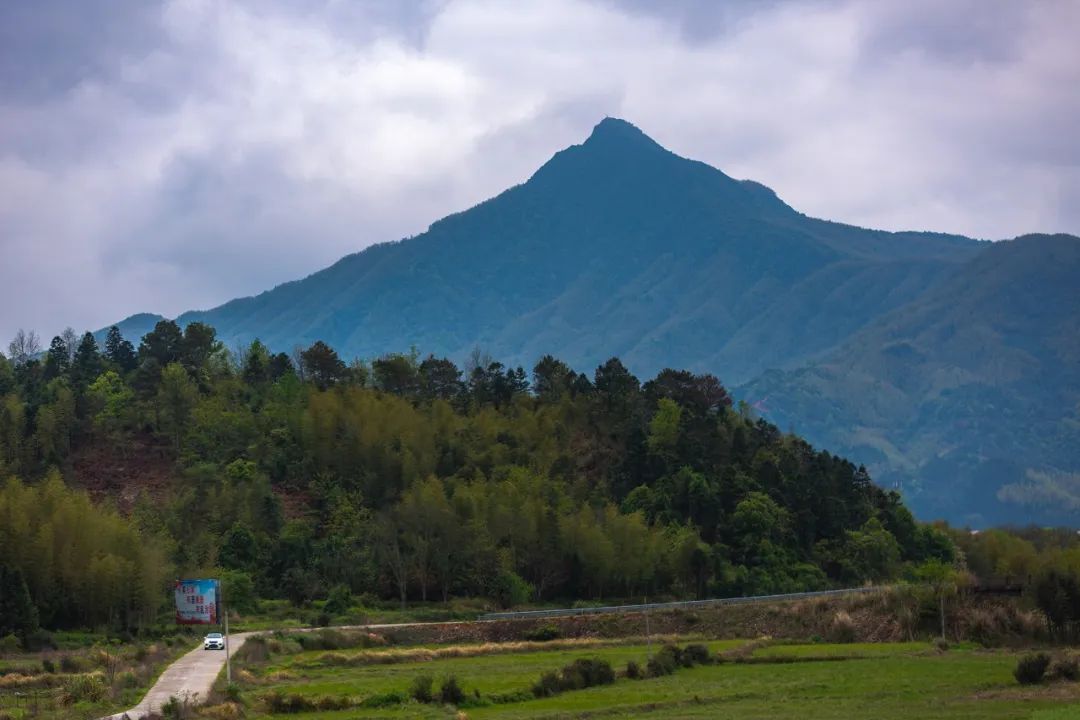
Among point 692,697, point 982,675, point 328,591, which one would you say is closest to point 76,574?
point 328,591


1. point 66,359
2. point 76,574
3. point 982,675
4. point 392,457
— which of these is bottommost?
point 982,675

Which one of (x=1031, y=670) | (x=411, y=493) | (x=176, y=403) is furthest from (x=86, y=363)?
(x=1031, y=670)

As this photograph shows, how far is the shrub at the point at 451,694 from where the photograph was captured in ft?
163

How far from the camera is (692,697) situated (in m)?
49.6

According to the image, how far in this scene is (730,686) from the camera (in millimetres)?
53031

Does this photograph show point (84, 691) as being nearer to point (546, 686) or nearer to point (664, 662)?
point (546, 686)

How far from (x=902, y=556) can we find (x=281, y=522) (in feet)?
171

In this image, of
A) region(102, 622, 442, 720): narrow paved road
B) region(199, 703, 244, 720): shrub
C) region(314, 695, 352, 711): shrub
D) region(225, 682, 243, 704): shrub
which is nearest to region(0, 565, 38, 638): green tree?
region(102, 622, 442, 720): narrow paved road

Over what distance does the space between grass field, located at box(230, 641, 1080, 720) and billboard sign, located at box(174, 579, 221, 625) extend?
16529 millimetres

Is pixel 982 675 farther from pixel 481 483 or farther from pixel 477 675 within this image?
pixel 481 483

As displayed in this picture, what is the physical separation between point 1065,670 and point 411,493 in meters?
56.4

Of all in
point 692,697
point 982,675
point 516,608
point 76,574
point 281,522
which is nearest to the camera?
point 692,697

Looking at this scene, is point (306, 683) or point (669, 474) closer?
point (306, 683)

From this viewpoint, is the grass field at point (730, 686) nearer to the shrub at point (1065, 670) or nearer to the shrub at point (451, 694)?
the shrub at point (451, 694)
